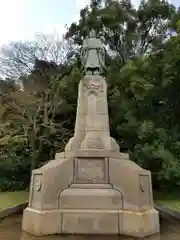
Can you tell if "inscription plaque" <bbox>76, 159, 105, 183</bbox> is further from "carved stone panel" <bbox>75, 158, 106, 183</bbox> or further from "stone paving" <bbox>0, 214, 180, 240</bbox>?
"stone paving" <bbox>0, 214, 180, 240</bbox>

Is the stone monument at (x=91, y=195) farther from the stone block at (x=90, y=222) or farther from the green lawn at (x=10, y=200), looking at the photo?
the green lawn at (x=10, y=200)

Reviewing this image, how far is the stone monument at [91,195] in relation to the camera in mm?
5816

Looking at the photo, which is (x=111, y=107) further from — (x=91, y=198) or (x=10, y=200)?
(x=91, y=198)

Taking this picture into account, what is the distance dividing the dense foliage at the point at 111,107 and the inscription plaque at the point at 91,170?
703 cm

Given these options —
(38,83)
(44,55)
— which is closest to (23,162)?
(38,83)

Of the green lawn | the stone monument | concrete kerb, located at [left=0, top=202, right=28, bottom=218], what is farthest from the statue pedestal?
the green lawn

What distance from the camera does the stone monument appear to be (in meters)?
5.82

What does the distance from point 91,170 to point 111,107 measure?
10.7 m

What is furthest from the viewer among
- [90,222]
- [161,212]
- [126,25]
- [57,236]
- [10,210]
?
[126,25]

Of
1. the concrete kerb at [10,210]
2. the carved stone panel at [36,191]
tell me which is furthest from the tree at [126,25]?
the carved stone panel at [36,191]

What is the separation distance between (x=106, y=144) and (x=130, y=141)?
8.79m

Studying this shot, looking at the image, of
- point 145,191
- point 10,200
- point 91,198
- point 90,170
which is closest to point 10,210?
point 10,200

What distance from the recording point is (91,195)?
20.0 ft

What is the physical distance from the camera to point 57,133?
16.9 metres
